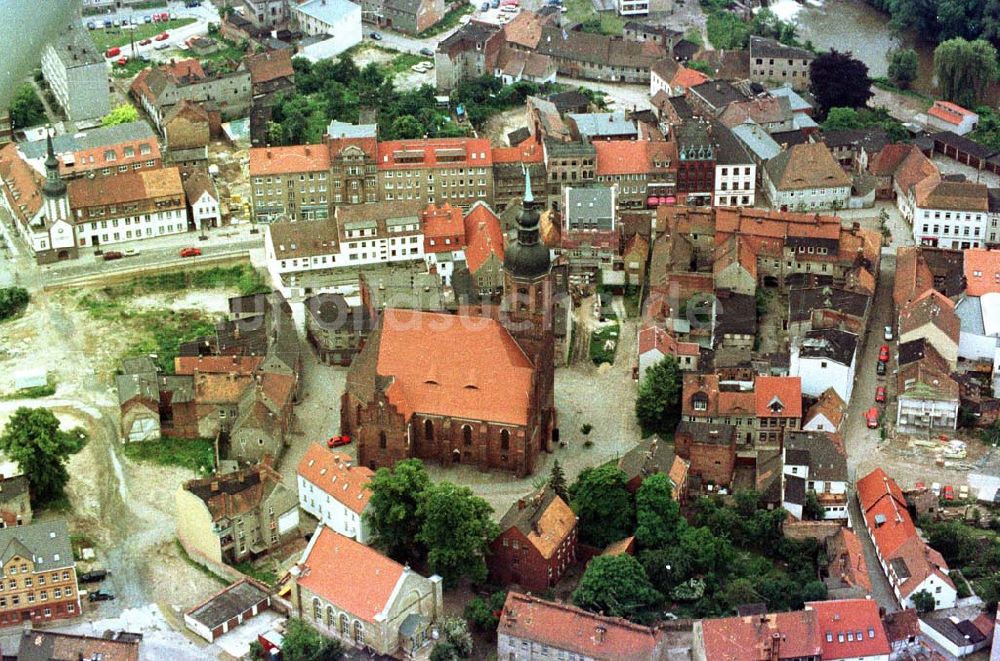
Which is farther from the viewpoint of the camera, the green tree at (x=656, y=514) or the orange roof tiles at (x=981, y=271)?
the orange roof tiles at (x=981, y=271)

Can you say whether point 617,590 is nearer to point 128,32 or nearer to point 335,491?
point 335,491

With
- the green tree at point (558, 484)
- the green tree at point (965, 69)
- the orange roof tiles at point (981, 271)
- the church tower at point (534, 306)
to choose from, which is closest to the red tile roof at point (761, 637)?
the green tree at point (558, 484)

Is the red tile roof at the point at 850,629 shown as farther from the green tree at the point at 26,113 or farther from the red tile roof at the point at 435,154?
the green tree at the point at 26,113

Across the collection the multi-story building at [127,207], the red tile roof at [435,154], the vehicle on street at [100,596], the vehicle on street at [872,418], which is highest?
the red tile roof at [435,154]

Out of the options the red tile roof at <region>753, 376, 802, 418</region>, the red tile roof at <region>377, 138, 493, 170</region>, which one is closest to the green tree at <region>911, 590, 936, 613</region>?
the red tile roof at <region>753, 376, 802, 418</region>

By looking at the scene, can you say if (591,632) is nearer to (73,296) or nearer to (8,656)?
(8,656)
